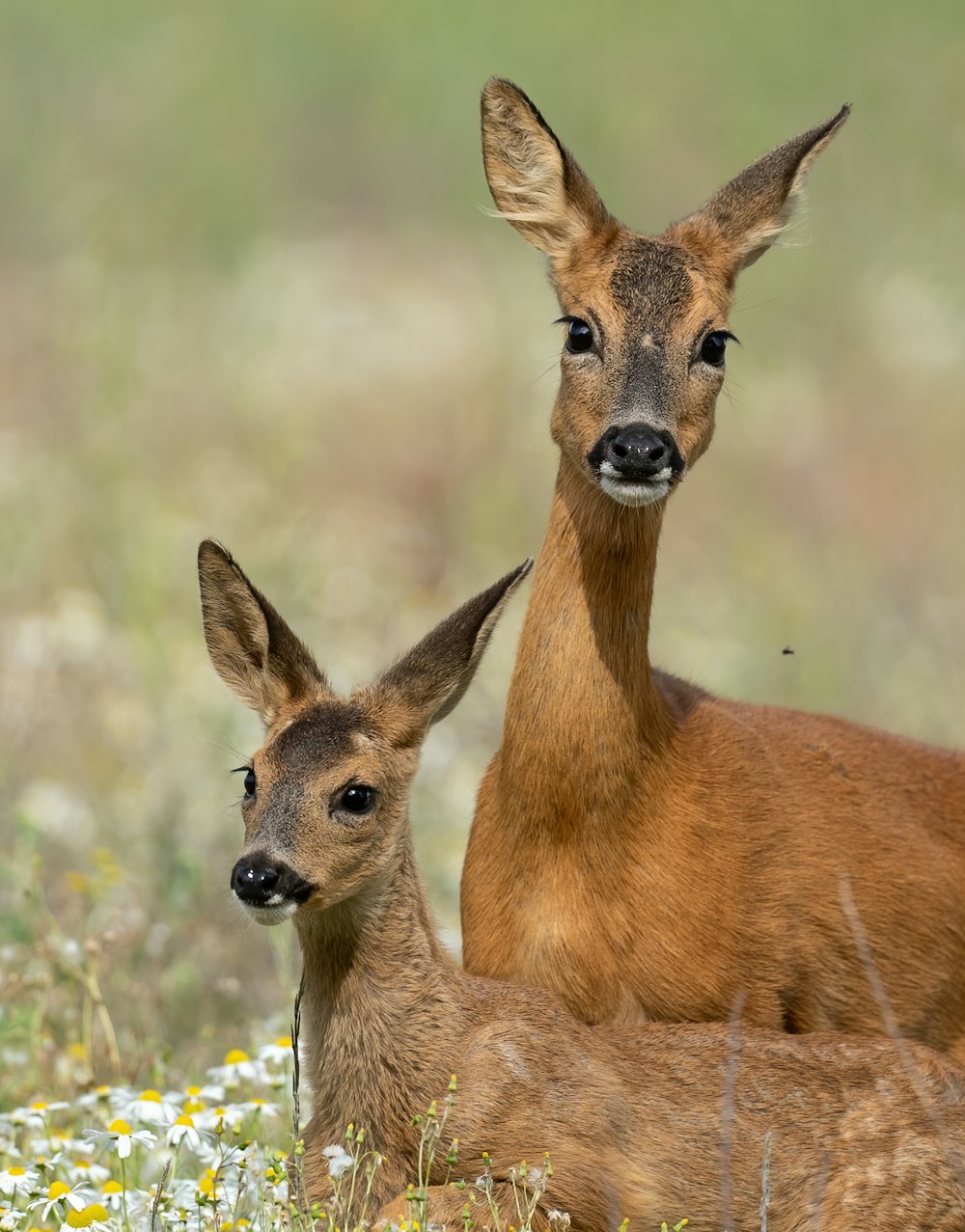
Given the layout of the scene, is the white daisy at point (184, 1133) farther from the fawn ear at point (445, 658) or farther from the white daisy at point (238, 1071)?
the fawn ear at point (445, 658)

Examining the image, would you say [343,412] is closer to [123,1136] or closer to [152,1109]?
[152,1109]

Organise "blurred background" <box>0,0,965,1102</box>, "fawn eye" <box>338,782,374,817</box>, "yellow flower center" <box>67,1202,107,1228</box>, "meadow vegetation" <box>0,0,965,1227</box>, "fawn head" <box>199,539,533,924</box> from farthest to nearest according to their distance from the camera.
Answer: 1. "blurred background" <box>0,0,965,1102</box>
2. "meadow vegetation" <box>0,0,965,1227</box>
3. "fawn eye" <box>338,782,374,817</box>
4. "fawn head" <box>199,539,533,924</box>
5. "yellow flower center" <box>67,1202,107,1228</box>

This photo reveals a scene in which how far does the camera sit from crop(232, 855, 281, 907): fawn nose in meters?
5.73

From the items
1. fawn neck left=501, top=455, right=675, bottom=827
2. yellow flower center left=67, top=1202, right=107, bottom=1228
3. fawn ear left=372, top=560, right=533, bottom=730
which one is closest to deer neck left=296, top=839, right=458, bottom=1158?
fawn ear left=372, top=560, right=533, bottom=730

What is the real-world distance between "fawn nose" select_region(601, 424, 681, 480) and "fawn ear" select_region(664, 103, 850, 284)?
1020 millimetres

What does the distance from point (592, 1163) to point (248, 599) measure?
2048mm

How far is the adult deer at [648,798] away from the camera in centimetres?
672

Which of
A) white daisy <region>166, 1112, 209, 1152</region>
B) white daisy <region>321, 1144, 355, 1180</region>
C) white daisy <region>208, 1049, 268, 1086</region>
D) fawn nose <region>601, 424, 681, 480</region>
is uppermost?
fawn nose <region>601, 424, 681, 480</region>

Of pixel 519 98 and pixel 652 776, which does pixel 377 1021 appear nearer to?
pixel 652 776

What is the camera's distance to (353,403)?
1587 cm

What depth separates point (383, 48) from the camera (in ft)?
69.7

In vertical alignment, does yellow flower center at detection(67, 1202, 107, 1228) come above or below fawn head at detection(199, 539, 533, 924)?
below

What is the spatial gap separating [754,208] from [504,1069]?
2975mm

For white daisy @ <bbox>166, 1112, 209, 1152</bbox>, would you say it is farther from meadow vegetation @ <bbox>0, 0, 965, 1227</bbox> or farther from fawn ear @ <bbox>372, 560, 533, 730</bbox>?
fawn ear @ <bbox>372, 560, 533, 730</bbox>
